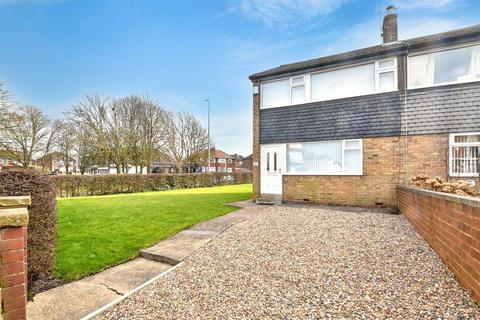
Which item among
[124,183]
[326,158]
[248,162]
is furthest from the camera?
[248,162]

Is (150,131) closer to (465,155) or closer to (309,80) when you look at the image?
(309,80)

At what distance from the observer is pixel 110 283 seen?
3668 millimetres

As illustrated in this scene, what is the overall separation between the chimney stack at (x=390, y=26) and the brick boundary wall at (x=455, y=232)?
880 centimetres

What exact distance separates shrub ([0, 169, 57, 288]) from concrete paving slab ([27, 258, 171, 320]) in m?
0.37

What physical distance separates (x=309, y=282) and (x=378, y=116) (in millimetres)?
7440

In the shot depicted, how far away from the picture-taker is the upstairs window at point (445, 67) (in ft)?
26.0

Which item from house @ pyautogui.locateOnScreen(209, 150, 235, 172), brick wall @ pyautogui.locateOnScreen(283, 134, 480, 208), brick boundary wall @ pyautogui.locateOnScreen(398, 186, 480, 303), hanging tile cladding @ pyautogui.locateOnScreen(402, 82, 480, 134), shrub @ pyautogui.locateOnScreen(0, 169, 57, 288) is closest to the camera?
brick boundary wall @ pyautogui.locateOnScreen(398, 186, 480, 303)

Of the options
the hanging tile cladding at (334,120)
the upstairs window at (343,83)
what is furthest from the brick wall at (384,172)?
A: the upstairs window at (343,83)

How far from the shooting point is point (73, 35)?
13844mm

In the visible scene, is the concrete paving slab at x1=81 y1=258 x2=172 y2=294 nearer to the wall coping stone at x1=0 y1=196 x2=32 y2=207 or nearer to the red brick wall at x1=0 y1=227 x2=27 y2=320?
the red brick wall at x1=0 y1=227 x2=27 y2=320

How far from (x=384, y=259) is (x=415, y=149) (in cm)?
577

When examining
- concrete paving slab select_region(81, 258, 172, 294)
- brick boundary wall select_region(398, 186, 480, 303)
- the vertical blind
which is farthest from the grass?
the vertical blind

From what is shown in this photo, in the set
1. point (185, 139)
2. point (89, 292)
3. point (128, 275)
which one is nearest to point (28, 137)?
point (185, 139)

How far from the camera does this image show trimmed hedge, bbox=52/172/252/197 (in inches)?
645
